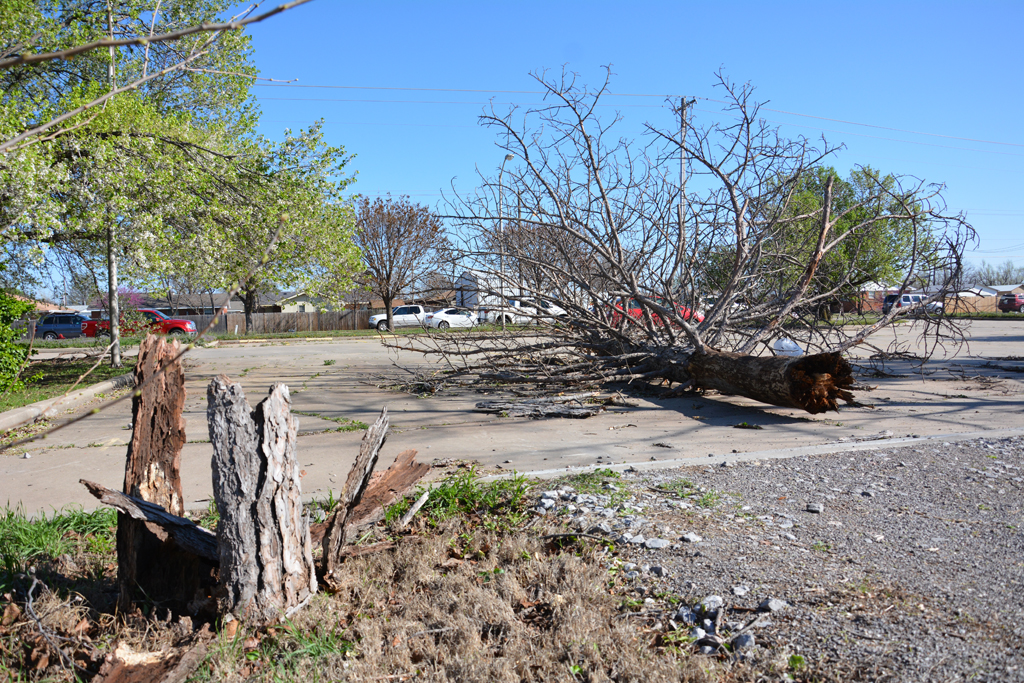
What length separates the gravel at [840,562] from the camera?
250 centimetres

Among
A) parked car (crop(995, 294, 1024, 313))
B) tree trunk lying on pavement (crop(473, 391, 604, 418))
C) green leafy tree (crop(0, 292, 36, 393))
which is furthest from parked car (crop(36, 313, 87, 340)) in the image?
parked car (crop(995, 294, 1024, 313))

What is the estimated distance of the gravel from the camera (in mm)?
2498

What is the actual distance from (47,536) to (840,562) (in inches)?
166

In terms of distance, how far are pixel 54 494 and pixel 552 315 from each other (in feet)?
22.0

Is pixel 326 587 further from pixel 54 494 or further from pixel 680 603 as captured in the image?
pixel 54 494

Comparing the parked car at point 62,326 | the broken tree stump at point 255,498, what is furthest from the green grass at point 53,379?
the parked car at point 62,326

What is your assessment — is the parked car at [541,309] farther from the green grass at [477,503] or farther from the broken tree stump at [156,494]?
the broken tree stump at [156,494]

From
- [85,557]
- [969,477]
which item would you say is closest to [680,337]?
[969,477]

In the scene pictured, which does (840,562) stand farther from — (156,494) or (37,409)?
(37,409)

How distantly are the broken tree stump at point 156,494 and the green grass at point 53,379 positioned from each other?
6224 millimetres

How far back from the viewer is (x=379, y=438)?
10.2ft

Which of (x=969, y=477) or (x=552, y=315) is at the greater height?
(x=552, y=315)

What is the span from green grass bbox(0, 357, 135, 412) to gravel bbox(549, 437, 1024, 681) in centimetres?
777

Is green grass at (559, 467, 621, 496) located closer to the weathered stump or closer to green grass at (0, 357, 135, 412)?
the weathered stump
